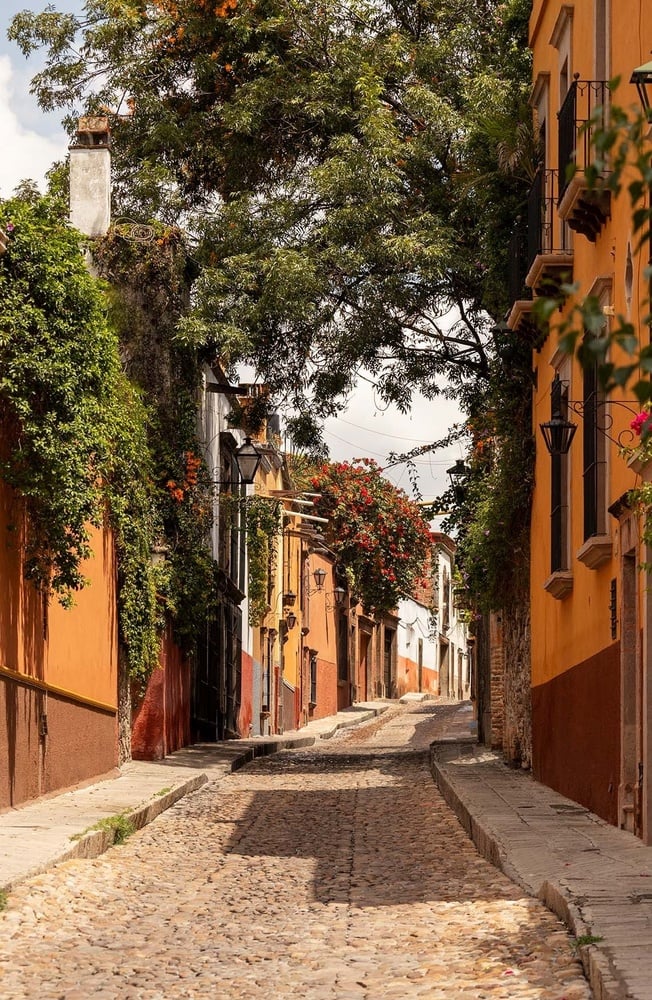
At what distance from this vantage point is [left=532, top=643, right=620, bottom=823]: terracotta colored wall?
444 inches

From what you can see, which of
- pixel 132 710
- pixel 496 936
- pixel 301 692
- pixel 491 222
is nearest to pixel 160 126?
pixel 491 222

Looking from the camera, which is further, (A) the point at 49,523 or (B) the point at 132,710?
(B) the point at 132,710

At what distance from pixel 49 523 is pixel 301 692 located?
27.8 metres

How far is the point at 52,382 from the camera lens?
1148 cm

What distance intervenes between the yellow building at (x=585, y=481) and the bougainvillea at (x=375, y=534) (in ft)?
Result: 88.0

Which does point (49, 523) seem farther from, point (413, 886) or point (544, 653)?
point (544, 653)

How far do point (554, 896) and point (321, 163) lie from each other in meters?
15.3

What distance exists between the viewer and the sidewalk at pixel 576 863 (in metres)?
5.72

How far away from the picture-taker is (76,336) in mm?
11883

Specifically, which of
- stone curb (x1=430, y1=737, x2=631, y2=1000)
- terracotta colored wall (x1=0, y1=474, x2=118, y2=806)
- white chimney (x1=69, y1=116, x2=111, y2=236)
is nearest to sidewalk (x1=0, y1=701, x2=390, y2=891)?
terracotta colored wall (x1=0, y1=474, x2=118, y2=806)

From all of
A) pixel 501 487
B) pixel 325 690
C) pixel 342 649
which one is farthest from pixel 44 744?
pixel 342 649

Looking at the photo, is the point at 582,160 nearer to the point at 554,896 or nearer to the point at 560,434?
the point at 560,434

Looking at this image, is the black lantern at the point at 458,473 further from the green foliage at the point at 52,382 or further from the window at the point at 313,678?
the window at the point at 313,678

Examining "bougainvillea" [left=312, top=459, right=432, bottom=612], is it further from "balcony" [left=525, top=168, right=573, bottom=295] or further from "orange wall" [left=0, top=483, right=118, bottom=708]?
"balcony" [left=525, top=168, right=573, bottom=295]
